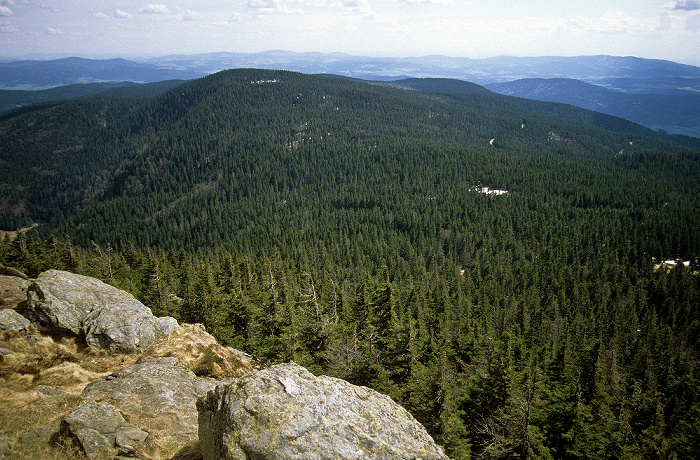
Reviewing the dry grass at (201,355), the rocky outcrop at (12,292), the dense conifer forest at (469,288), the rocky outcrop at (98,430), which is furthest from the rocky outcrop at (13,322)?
the dense conifer forest at (469,288)

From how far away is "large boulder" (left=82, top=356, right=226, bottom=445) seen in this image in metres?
16.7

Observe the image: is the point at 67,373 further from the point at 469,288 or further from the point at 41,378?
the point at 469,288

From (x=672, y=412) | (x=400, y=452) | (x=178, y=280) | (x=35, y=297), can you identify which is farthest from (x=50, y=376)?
(x=672, y=412)

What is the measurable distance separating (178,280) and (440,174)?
166119mm

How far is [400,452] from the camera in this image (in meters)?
11.2

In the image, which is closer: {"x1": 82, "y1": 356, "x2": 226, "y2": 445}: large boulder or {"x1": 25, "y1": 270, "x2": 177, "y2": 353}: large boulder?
{"x1": 82, "y1": 356, "x2": 226, "y2": 445}: large boulder

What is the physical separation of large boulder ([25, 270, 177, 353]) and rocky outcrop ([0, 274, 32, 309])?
294 centimetres

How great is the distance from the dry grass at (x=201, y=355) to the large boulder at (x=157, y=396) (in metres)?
1.61

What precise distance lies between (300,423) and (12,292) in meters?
33.1

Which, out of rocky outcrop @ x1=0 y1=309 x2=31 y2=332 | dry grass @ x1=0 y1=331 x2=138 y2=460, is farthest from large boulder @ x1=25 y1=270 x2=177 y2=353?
dry grass @ x1=0 y1=331 x2=138 y2=460

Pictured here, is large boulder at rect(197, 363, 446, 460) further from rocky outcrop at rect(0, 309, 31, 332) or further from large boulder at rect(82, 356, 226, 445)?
rocky outcrop at rect(0, 309, 31, 332)

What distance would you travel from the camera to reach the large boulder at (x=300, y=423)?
1064cm

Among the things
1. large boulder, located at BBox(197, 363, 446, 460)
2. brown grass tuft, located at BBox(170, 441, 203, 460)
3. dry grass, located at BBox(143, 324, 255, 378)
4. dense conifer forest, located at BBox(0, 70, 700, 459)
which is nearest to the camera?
large boulder, located at BBox(197, 363, 446, 460)

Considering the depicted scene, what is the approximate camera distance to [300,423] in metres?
11.1
